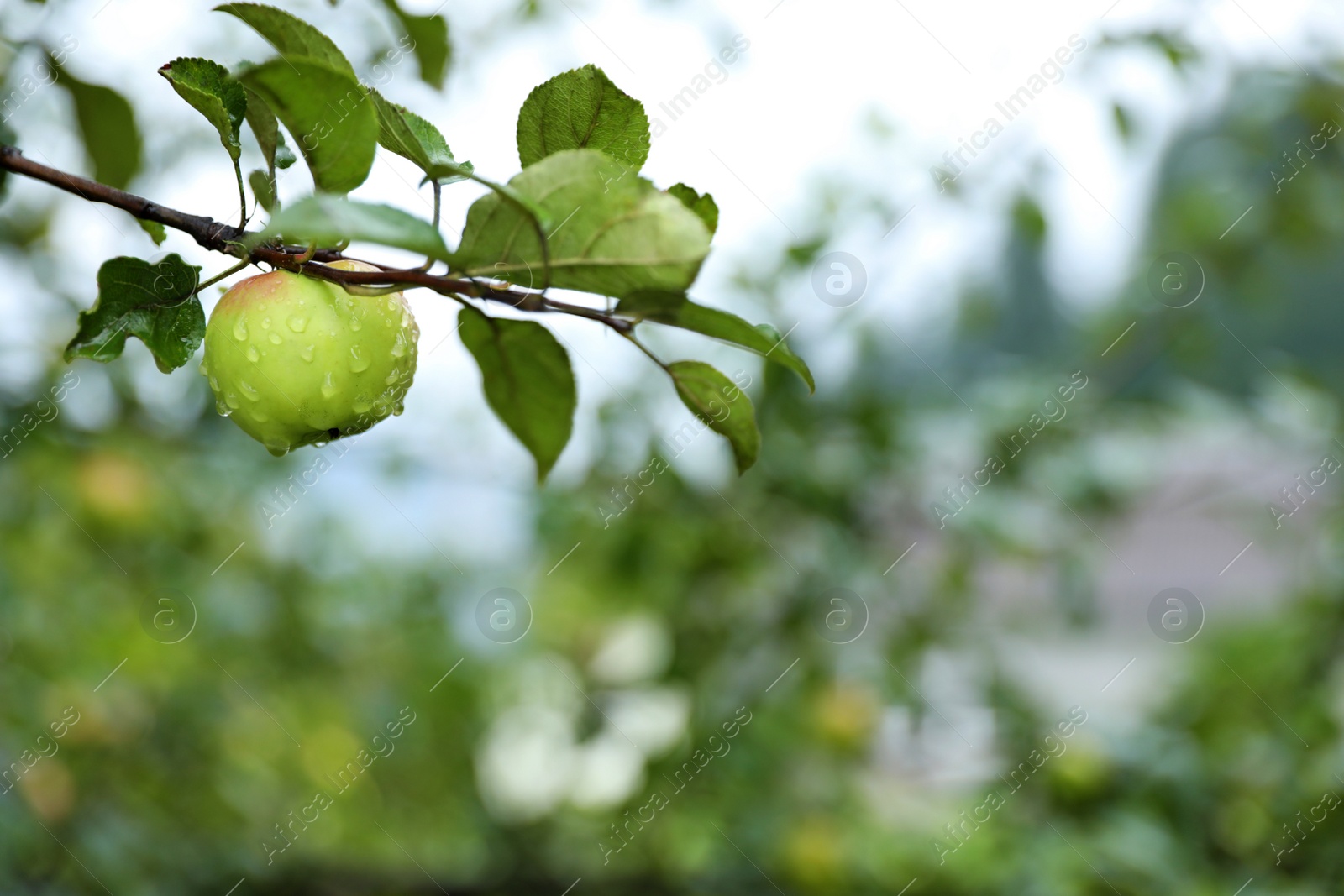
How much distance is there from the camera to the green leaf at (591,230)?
33cm

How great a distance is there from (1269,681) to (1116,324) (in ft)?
1.88

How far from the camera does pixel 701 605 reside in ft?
4.83

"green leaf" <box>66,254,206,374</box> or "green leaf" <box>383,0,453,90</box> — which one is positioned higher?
"green leaf" <box>383,0,453,90</box>

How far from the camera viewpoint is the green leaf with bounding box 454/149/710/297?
1.08ft

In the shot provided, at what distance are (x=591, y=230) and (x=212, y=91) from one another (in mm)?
181

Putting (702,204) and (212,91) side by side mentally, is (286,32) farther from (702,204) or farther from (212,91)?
(702,204)

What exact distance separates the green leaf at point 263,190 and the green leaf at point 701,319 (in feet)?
0.44

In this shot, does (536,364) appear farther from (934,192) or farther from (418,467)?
(418,467)

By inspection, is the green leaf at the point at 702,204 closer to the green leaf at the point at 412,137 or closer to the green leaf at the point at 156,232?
the green leaf at the point at 412,137

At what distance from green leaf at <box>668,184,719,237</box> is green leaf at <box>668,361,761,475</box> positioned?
0.06m

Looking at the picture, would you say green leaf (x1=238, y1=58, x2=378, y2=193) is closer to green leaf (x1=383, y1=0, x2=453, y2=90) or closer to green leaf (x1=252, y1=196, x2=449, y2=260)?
green leaf (x1=252, y1=196, x2=449, y2=260)

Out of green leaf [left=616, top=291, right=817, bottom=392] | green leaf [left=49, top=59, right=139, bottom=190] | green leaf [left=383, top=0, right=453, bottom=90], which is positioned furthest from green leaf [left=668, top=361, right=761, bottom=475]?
green leaf [left=49, top=59, right=139, bottom=190]

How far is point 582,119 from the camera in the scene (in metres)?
0.42

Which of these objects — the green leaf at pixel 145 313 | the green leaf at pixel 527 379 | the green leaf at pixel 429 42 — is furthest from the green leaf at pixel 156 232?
the green leaf at pixel 429 42
